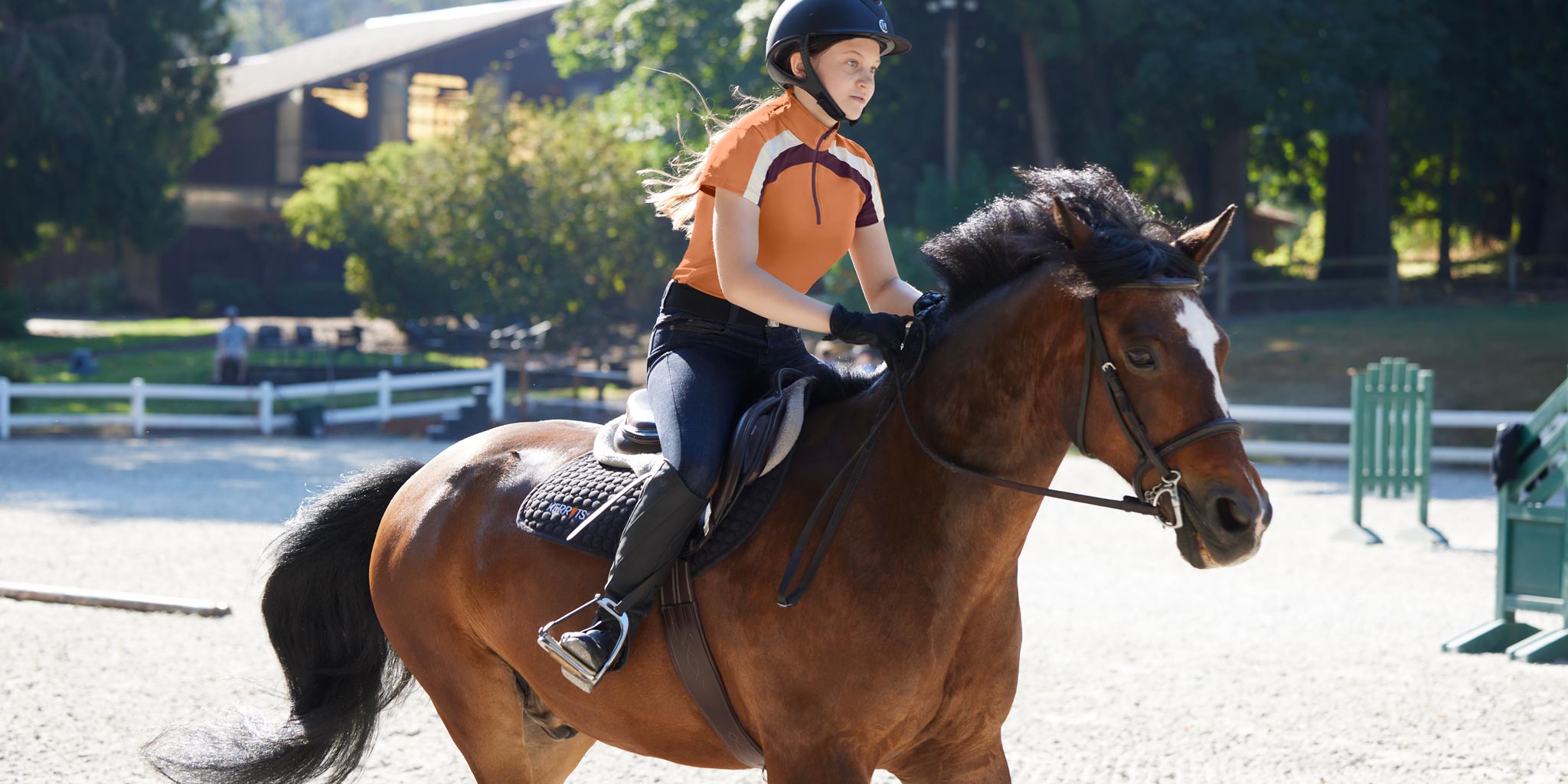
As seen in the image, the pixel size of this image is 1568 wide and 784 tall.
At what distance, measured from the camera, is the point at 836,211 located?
329cm

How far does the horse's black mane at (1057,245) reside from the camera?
2777 millimetres

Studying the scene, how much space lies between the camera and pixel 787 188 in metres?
3.18

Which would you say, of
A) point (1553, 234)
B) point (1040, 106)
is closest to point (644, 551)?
point (1040, 106)

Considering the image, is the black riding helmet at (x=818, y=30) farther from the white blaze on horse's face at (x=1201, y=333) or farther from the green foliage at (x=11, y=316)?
the green foliage at (x=11, y=316)

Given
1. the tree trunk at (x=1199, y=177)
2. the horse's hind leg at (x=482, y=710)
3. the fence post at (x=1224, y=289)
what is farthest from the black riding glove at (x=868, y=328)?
the tree trunk at (x=1199, y=177)

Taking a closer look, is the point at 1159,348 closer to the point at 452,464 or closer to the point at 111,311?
the point at 452,464

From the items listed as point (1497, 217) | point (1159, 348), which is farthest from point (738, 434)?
point (1497, 217)

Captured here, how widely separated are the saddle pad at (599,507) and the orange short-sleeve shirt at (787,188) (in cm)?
54

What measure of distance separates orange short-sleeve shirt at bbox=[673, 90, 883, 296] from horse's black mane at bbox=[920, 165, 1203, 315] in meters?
0.27

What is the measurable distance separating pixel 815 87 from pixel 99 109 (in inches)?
1289

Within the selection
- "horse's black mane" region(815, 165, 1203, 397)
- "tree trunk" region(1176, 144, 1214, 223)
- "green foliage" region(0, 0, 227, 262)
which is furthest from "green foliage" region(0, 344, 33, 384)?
"tree trunk" region(1176, 144, 1214, 223)

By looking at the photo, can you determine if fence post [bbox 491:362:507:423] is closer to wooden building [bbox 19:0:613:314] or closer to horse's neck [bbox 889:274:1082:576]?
horse's neck [bbox 889:274:1082:576]

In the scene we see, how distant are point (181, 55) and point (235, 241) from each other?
1107 cm

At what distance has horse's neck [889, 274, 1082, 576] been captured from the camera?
291cm
